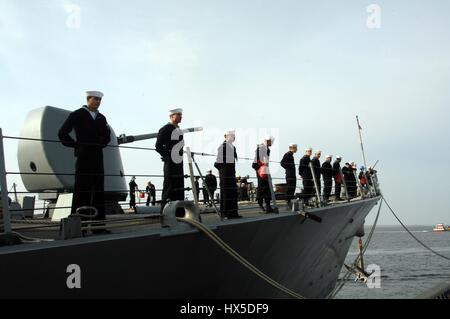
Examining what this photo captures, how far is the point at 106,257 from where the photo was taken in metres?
3.82

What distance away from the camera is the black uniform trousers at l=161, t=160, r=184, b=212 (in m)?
5.51

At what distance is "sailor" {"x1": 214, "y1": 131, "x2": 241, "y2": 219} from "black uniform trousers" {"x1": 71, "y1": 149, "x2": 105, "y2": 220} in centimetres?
184

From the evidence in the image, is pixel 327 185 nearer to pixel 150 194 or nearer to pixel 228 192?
pixel 150 194

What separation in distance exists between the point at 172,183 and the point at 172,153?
0.35 metres

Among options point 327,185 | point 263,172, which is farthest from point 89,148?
point 327,185

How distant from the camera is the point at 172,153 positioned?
5668 millimetres

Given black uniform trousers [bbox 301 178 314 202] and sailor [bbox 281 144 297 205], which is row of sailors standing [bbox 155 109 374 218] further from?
black uniform trousers [bbox 301 178 314 202]

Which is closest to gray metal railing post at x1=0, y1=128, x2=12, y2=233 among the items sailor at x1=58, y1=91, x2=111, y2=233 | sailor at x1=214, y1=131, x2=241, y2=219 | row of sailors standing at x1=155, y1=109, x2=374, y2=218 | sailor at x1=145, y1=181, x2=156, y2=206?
sailor at x1=58, y1=91, x2=111, y2=233

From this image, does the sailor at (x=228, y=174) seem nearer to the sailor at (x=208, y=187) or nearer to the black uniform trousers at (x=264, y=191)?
the sailor at (x=208, y=187)

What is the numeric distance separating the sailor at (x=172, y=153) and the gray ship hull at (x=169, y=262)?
67 centimetres
